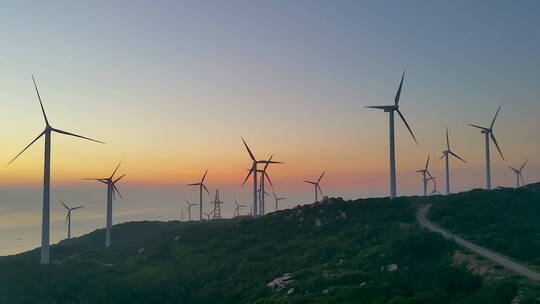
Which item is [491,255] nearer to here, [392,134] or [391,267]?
[391,267]

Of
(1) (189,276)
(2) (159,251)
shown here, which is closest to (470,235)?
(1) (189,276)

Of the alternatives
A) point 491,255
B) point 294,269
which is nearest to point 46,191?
point 294,269

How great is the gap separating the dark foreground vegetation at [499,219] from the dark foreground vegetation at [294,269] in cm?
261

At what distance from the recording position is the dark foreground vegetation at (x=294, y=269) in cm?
5125

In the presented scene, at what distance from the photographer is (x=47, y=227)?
276 feet

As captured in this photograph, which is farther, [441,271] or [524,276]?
[441,271]

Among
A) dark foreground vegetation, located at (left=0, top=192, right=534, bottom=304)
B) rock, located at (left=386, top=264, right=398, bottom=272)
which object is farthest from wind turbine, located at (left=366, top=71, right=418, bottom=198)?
rock, located at (left=386, top=264, right=398, bottom=272)

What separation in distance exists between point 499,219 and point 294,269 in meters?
38.2

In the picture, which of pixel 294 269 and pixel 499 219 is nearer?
pixel 294 269

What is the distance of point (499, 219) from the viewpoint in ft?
278

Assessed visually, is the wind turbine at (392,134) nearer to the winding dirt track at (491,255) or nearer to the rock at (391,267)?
the winding dirt track at (491,255)

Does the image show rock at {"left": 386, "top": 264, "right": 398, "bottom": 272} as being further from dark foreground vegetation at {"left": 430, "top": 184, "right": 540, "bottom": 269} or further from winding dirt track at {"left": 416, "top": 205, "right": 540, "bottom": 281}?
dark foreground vegetation at {"left": 430, "top": 184, "right": 540, "bottom": 269}

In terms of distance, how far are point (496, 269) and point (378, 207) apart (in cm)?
5176

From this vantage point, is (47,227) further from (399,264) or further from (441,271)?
(441,271)
